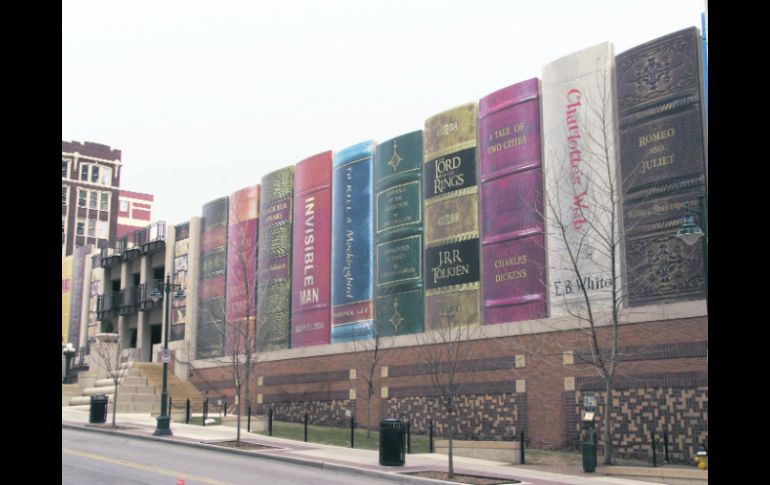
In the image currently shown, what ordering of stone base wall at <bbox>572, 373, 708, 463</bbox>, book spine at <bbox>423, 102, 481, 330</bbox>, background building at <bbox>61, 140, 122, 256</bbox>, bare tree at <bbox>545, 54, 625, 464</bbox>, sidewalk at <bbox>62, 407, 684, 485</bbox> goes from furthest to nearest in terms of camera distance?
background building at <bbox>61, 140, 122, 256</bbox> → book spine at <bbox>423, 102, 481, 330</bbox> → bare tree at <bbox>545, 54, 625, 464</bbox> → stone base wall at <bbox>572, 373, 708, 463</bbox> → sidewalk at <bbox>62, 407, 684, 485</bbox>

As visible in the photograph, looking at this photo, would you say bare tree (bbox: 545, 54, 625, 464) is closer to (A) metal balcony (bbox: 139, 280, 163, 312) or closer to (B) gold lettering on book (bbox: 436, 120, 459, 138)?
(B) gold lettering on book (bbox: 436, 120, 459, 138)

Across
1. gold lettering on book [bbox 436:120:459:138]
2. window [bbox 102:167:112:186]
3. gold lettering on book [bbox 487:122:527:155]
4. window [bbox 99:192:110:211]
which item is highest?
window [bbox 102:167:112:186]

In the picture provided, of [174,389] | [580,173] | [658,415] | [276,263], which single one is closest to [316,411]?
[276,263]

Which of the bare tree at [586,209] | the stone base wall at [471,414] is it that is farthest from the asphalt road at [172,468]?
the bare tree at [586,209]

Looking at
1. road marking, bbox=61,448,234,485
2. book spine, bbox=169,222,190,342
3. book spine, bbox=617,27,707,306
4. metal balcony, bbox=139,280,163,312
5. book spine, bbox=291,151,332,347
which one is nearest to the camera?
road marking, bbox=61,448,234,485

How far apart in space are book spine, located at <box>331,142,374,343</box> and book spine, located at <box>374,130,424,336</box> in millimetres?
753

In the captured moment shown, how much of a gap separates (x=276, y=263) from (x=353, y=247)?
6.44 m

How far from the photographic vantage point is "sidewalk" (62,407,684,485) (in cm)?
1909

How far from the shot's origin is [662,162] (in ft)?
76.7

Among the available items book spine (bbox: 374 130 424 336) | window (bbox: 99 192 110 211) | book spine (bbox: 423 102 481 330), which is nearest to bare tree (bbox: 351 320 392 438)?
book spine (bbox: 374 130 424 336)
